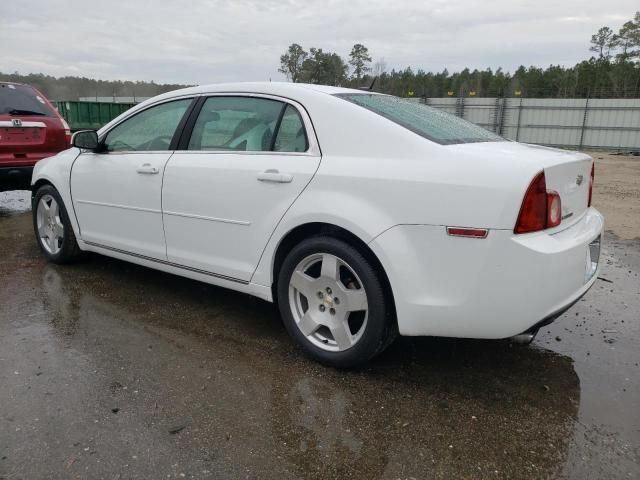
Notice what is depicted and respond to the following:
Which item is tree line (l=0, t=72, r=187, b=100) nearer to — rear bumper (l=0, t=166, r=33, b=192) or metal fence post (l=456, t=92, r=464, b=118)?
metal fence post (l=456, t=92, r=464, b=118)

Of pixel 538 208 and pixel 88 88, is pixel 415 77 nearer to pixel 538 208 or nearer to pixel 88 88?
pixel 88 88

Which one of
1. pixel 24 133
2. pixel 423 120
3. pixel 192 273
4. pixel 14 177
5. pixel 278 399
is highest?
pixel 423 120

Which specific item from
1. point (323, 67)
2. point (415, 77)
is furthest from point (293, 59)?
point (415, 77)

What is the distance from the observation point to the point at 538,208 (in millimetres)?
2463

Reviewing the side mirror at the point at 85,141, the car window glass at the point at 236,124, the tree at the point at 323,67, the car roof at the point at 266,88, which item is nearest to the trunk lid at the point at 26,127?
the side mirror at the point at 85,141

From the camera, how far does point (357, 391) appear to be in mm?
2805

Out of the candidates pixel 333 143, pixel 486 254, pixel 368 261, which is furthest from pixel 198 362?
pixel 486 254

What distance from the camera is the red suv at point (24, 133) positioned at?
6566mm

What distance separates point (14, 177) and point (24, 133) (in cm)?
60

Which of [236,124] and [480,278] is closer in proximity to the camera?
[480,278]

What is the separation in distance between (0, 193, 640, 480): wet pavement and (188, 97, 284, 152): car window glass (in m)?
1.24

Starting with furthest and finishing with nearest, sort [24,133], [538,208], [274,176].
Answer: [24,133] < [274,176] < [538,208]

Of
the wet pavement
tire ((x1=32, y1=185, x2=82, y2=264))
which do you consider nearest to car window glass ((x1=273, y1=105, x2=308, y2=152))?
the wet pavement

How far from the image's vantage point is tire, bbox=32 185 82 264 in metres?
4.71
